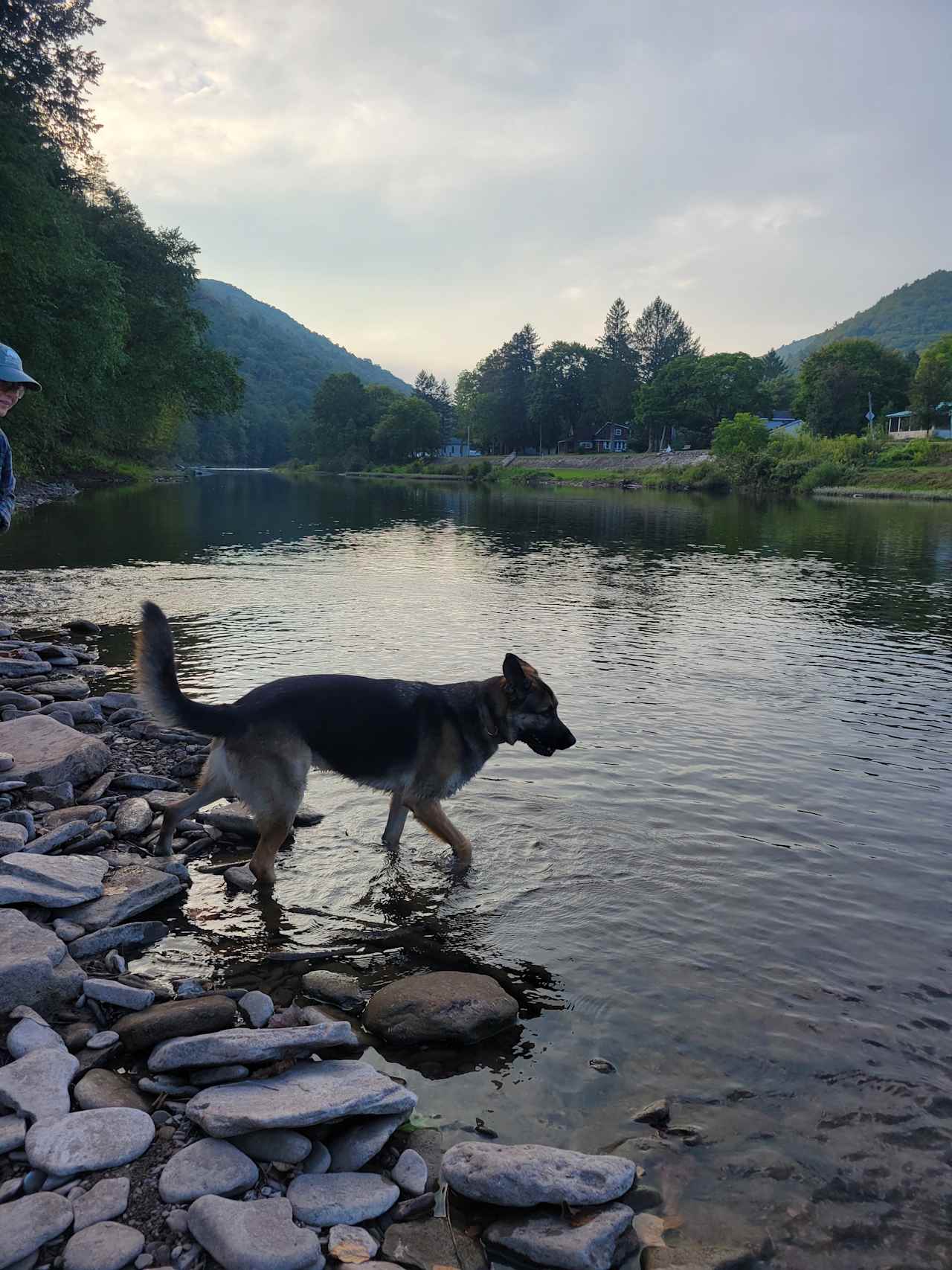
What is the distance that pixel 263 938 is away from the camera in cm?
696

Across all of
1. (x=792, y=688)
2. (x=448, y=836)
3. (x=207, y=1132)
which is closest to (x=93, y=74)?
(x=792, y=688)

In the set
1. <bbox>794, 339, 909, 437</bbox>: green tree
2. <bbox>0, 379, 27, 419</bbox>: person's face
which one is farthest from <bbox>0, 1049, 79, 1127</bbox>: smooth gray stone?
<bbox>794, 339, 909, 437</bbox>: green tree

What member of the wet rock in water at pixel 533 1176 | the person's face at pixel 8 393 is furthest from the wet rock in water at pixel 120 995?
the person's face at pixel 8 393

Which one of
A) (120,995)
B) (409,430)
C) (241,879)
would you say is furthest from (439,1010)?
(409,430)

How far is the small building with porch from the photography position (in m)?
178

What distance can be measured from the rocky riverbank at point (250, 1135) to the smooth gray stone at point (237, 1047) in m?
0.01

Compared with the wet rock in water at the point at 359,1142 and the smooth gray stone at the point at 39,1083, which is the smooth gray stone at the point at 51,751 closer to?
the smooth gray stone at the point at 39,1083

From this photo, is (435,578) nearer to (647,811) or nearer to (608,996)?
(647,811)

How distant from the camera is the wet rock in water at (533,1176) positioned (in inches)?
168

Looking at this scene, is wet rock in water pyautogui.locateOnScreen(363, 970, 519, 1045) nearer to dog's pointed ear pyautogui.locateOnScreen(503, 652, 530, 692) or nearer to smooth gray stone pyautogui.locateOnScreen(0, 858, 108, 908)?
smooth gray stone pyautogui.locateOnScreen(0, 858, 108, 908)

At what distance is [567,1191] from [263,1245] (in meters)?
1.52

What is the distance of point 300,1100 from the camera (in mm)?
4457

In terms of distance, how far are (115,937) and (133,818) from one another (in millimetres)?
2158

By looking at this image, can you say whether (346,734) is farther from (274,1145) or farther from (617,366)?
(617,366)
